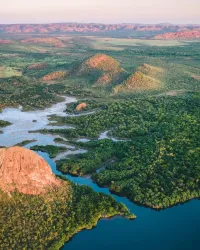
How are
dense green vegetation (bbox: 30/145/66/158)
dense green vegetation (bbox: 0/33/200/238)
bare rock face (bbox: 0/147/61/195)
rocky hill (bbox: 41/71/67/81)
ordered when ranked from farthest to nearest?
rocky hill (bbox: 41/71/67/81) < dense green vegetation (bbox: 30/145/66/158) < bare rock face (bbox: 0/147/61/195) < dense green vegetation (bbox: 0/33/200/238)

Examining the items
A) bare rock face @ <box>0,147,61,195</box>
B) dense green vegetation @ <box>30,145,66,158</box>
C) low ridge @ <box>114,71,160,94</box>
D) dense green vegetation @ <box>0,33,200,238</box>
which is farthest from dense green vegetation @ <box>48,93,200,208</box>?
low ridge @ <box>114,71,160,94</box>

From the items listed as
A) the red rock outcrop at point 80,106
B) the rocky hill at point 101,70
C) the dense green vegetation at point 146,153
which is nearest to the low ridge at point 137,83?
the rocky hill at point 101,70

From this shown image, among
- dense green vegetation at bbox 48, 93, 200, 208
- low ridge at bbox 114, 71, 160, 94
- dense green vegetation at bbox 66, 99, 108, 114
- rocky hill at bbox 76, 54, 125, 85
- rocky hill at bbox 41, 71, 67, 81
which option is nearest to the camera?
dense green vegetation at bbox 48, 93, 200, 208

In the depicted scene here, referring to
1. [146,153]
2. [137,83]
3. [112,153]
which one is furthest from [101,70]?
[146,153]

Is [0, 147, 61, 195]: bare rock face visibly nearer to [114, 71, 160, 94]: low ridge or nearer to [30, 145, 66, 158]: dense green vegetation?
[30, 145, 66, 158]: dense green vegetation

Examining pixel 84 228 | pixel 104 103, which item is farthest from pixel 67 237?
pixel 104 103

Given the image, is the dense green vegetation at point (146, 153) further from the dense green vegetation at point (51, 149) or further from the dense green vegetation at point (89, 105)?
the dense green vegetation at point (89, 105)
